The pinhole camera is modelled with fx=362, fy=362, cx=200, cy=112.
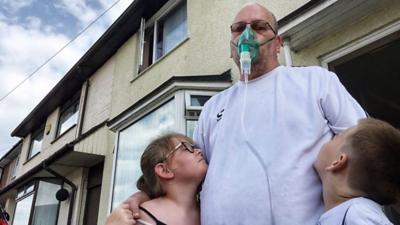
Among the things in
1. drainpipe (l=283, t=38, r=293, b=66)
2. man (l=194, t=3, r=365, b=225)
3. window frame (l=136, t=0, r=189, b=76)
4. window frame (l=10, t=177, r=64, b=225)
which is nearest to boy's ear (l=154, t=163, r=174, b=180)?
man (l=194, t=3, r=365, b=225)

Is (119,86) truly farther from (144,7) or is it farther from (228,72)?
(228,72)

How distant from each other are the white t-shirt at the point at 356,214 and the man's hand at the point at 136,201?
75cm

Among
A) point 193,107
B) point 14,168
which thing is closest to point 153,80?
point 193,107

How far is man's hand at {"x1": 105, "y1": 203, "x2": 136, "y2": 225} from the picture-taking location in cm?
145

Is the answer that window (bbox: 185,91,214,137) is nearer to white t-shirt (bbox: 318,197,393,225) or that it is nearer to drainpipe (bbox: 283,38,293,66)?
drainpipe (bbox: 283,38,293,66)

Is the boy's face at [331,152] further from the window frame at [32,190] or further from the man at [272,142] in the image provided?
the window frame at [32,190]

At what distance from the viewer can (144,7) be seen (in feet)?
25.1

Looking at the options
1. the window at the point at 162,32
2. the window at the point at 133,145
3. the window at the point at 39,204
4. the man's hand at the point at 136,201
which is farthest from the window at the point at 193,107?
the window at the point at 39,204

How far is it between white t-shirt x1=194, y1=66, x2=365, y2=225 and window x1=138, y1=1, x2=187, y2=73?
17.6 feet

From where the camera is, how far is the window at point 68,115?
409 inches

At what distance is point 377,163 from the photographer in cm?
110

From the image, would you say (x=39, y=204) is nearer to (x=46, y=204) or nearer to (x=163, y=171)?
(x=46, y=204)

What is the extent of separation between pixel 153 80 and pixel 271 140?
558 cm

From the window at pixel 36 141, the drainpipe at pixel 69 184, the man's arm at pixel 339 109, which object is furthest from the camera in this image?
the window at pixel 36 141
